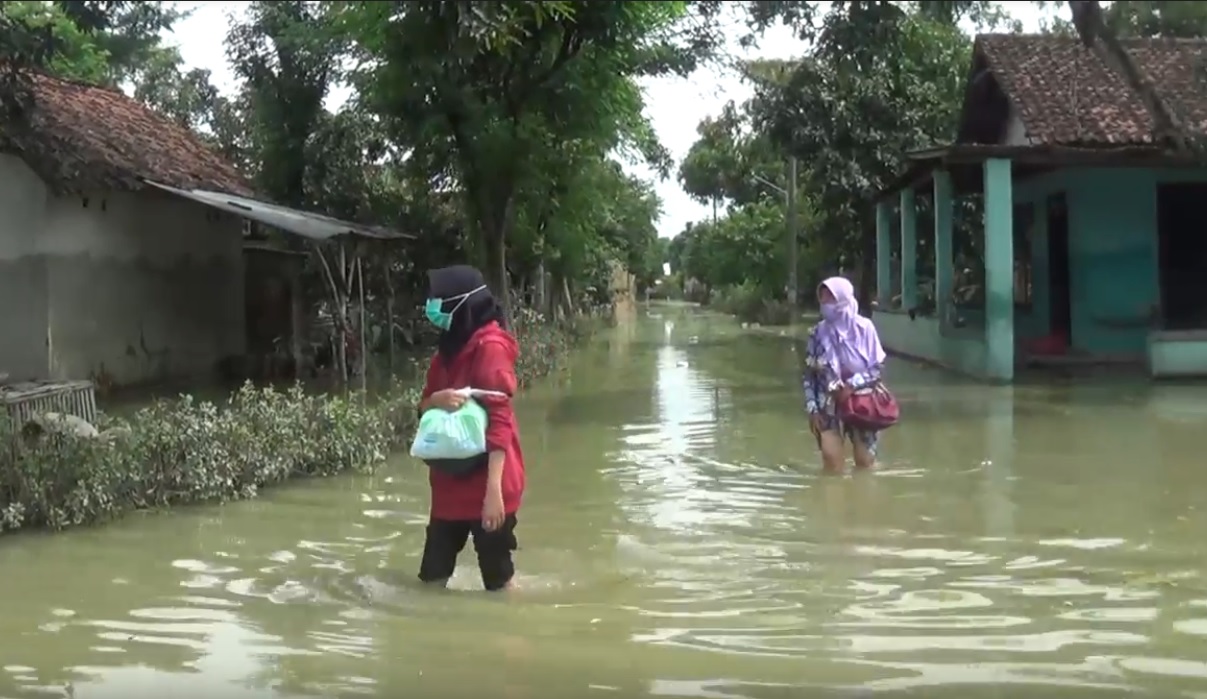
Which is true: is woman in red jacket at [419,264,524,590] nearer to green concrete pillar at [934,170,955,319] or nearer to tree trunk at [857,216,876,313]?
green concrete pillar at [934,170,955,319]

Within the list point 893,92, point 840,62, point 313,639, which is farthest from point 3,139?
point 893,92

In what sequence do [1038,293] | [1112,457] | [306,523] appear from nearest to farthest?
[306,523]
[1112,457]
[1038,293]

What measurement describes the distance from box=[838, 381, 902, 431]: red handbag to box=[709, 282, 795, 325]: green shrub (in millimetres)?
32678

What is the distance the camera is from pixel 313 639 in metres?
6.17

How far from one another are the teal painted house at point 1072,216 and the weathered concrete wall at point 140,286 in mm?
10722

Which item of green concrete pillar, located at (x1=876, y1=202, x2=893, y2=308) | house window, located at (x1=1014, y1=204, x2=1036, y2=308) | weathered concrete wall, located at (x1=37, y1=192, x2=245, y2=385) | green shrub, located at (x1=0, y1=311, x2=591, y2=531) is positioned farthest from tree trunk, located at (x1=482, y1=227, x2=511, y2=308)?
green concrete pillar, located at (x1=876, y1=202, x2=893, y2=308)

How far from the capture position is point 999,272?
1822 cm

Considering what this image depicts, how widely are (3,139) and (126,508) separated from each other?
311 inches

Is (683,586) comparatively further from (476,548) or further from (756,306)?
(756,306)

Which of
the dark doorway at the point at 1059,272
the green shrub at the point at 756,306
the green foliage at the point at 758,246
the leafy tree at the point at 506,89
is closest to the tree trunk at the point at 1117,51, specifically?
the leafy tree at the point at 506,89

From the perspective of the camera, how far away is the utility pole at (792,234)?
3850 cm

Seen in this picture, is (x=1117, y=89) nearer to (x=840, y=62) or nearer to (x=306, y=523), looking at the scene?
(x=840, y=62)

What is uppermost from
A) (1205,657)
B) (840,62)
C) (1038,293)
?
(840,62)

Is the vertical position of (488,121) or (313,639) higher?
(488,121)
